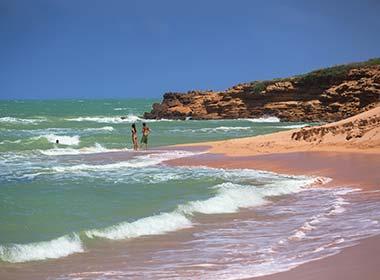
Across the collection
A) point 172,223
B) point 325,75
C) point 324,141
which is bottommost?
point 172,223

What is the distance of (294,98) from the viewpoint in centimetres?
6469

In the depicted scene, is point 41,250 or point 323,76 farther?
point 323,76

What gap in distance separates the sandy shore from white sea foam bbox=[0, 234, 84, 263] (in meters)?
3.77

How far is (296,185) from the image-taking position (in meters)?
14.7

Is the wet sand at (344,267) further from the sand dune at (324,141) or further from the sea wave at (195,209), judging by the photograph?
the sand dune at (324,141)

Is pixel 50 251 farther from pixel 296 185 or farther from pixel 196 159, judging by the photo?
pixel 196 159

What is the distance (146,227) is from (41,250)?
205 cm

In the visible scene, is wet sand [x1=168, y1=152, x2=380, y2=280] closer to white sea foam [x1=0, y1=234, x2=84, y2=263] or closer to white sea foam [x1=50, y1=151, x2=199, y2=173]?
white sea foam [x1=50, y1=151, x2=199, y2=173]

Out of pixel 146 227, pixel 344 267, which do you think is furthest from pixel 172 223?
pixel 344 267

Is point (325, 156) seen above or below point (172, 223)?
above

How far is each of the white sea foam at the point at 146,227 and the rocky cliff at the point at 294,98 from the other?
45585mm

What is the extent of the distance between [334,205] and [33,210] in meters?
6.09

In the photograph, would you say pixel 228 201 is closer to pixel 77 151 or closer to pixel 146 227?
pixel 146 227

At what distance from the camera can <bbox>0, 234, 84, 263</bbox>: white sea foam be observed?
8.29 metres
